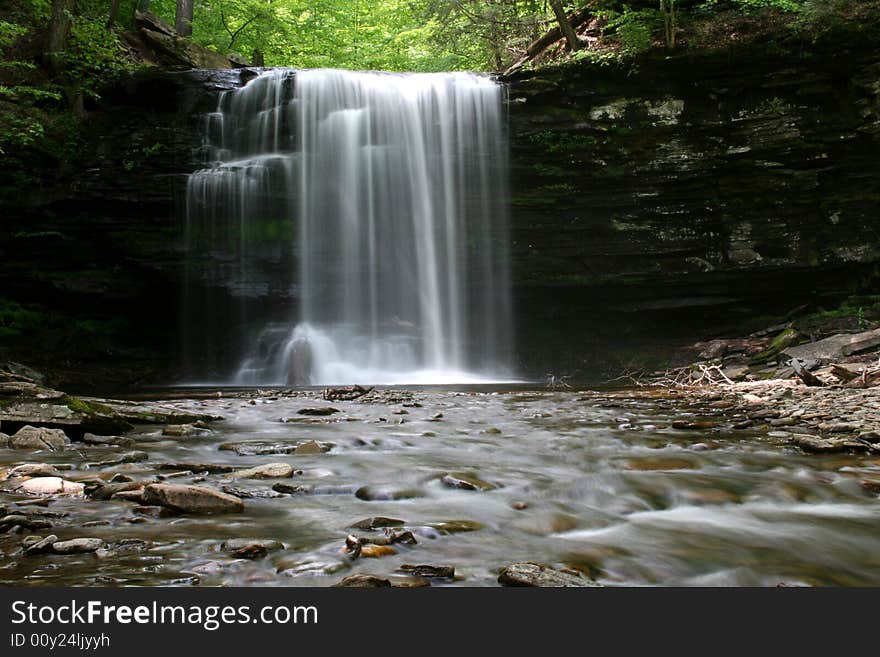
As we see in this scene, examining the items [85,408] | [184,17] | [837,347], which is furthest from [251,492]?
[184,17]

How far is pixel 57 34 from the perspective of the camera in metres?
16.1

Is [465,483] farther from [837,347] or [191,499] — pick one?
[837,347]

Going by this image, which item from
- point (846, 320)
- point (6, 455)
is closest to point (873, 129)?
point (846, 320)

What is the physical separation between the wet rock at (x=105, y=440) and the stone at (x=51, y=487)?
5.95ft

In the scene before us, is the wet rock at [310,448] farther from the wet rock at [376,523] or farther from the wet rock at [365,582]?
the wet rock at [365,582]

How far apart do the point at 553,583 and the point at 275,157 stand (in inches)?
631

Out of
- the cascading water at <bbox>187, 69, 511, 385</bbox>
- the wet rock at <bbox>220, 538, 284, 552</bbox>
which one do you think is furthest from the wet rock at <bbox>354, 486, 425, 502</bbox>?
the cascading water at <bbox>187, 69, 511, 385</bbox>

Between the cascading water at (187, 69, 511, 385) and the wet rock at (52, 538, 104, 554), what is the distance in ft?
45.0

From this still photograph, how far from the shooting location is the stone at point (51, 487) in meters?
3.51

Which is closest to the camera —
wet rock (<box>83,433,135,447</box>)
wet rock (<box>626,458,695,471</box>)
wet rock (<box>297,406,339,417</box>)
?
wet rock (<box>626,458,695,471</box>)

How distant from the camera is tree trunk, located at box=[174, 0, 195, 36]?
69.1 ft

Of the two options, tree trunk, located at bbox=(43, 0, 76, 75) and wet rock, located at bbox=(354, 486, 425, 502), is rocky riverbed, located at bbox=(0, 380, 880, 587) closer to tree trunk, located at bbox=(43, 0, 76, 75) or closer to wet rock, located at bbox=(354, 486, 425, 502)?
wet rock, located at bbox=(354, 486, 425, 502)

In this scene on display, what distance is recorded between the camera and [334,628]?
6.19ft

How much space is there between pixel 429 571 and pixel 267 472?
2109mm
